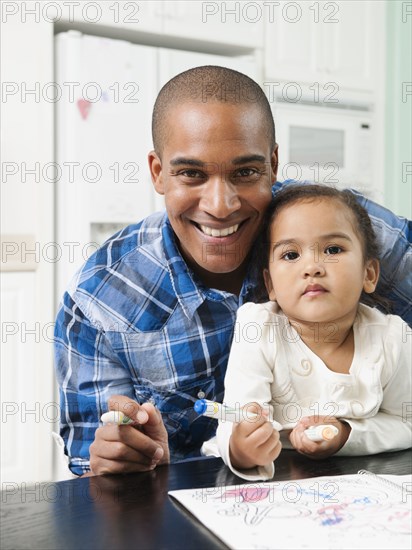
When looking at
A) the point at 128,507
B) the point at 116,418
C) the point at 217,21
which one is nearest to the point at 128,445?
the point at 116,418

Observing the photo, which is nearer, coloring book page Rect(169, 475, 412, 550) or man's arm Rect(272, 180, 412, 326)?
coloring book page Rect(169, 475, 412, 550)

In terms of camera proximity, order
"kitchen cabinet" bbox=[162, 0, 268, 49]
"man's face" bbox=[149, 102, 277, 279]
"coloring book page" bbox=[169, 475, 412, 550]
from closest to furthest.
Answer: "coloring book page" bbox=[169, 475, 412, 550] < "man's face" bbox=[149, 102, 277, 279] < "kitchen cabinet" bbox=[162, 0, 268, 49]

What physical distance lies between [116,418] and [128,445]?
0.08 m

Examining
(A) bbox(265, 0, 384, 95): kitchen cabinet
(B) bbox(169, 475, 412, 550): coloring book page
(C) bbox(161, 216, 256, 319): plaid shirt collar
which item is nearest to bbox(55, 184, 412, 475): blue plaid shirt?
(C) bbox(161, 216, 256, 319): plaid shirt collar

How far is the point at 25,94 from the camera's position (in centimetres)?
271

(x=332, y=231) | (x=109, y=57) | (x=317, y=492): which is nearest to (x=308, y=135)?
(x=109, y=57)

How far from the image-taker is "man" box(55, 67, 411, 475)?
120 cm

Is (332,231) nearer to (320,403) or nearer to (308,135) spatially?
(320,403)

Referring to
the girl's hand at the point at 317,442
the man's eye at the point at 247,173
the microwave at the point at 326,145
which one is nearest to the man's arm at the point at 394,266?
the man's eye at the point at 247,173

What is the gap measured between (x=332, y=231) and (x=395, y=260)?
0.29 m

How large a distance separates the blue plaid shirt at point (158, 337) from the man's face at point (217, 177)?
11cm

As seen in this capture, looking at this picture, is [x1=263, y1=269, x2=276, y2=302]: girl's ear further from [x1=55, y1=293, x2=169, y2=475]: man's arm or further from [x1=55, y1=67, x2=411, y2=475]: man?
[x1=55, y1=293, x2=169, y2=475]: man's arm

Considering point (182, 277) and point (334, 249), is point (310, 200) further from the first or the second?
point (182, 277)

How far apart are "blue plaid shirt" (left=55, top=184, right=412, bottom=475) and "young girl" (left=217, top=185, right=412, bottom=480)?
202mm
